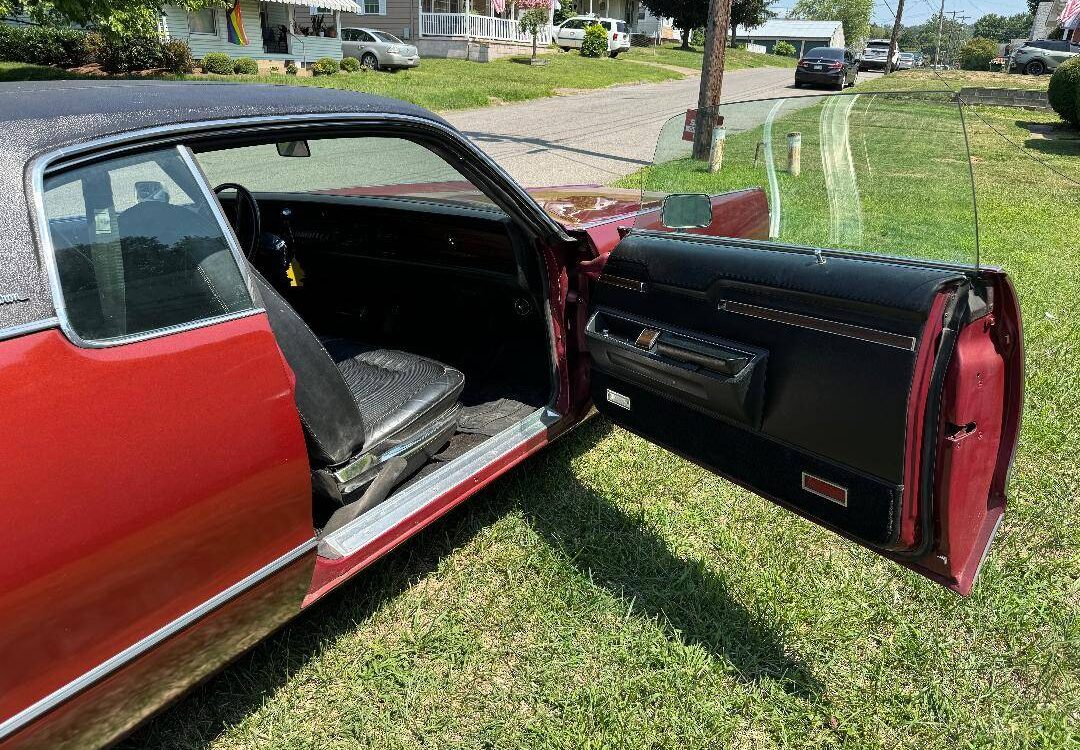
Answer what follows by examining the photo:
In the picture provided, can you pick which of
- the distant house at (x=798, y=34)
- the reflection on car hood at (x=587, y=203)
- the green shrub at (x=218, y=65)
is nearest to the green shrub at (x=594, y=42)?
the green shrub at (x=218, y=65)

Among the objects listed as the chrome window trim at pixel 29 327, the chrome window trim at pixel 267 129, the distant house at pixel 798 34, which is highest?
the distant house at pixel 798 34

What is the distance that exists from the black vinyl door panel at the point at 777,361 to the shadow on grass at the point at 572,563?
0.50 m

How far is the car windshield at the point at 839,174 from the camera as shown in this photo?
1920mm

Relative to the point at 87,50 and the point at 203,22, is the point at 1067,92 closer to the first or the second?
the point at 87,50

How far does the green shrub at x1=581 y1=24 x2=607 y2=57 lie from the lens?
119 ft

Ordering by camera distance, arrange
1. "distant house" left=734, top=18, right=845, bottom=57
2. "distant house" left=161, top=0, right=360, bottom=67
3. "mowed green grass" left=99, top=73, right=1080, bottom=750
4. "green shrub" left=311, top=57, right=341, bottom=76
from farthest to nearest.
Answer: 1. "distant house" left=734, top=18, right=845, bottom=57
2. "distant house" left=161, top=0, right=360, bottom=67
3. "green shrub" left=311, top=57, right=341, bottom=76
4. "mowed green grass" left=99, top=73, right=1080, bottom=750

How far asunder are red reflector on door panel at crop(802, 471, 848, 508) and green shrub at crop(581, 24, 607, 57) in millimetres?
37846

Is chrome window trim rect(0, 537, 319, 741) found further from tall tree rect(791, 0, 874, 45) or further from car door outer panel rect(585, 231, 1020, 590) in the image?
tall tree rect(791, 0, 874, 45)

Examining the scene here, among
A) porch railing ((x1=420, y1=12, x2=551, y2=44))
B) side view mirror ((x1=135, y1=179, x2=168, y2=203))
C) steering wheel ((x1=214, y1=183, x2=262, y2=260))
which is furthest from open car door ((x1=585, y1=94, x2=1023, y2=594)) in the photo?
porch railing ((x1=420, y1=12, x2=551, y2=44))

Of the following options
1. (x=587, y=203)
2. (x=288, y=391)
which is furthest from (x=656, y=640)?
(x=587, y=203)

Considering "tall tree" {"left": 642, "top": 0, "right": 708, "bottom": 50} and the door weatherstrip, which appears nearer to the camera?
the door weatherstrip

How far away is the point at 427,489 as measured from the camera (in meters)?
2.26

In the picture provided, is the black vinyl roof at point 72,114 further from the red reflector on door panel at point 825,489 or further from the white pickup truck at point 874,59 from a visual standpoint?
the white pickup truck at point 874,59

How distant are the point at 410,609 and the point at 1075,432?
10.0ft
